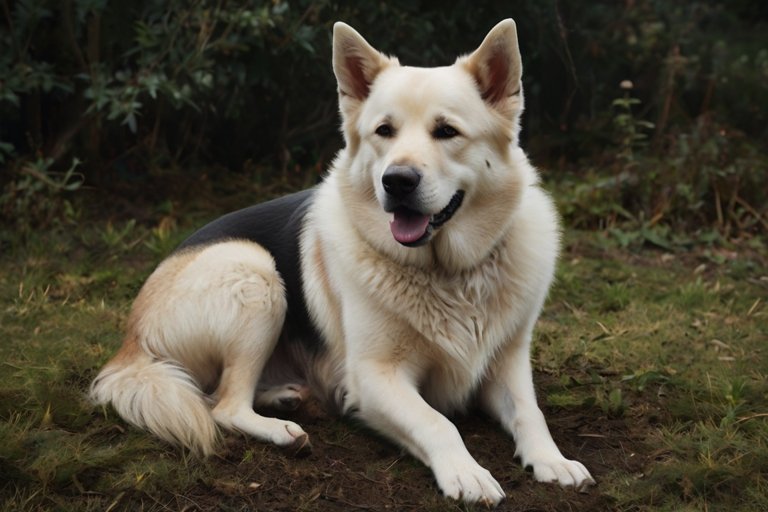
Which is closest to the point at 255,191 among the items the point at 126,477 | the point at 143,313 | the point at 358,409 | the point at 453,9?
the point at 453,9

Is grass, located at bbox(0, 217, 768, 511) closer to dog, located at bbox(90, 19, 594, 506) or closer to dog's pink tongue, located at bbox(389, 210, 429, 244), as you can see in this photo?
dog, located at bbox(90, 19, 594, 506)

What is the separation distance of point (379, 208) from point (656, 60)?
610cm

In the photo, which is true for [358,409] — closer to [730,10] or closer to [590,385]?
[590,385]

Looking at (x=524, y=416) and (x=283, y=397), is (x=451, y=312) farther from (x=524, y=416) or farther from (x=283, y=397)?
(x=283, y=397)

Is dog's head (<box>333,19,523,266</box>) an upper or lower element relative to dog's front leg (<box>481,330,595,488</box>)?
upper

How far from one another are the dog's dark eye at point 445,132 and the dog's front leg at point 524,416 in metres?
0.83

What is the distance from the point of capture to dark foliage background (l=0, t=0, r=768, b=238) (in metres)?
6.02

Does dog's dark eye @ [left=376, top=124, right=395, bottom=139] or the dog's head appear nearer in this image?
the dog's head

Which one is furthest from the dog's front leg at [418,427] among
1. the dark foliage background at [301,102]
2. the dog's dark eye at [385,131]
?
the dark foliage background at [301,102]

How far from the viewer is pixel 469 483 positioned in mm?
2852

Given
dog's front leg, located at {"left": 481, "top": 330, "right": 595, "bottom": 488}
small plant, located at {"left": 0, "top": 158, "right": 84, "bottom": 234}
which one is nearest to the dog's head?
dog's front leg, located at {"left": 481, "top": 330, "right": 595, "bottom": 488}

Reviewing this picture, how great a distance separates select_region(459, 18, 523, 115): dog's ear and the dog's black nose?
0.55m

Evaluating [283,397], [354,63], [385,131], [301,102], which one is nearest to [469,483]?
[283,397]

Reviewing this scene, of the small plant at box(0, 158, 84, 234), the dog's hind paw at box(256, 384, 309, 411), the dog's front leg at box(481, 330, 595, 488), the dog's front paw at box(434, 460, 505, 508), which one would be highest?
the dog's front paw at box(434, 460, 505, 508)
